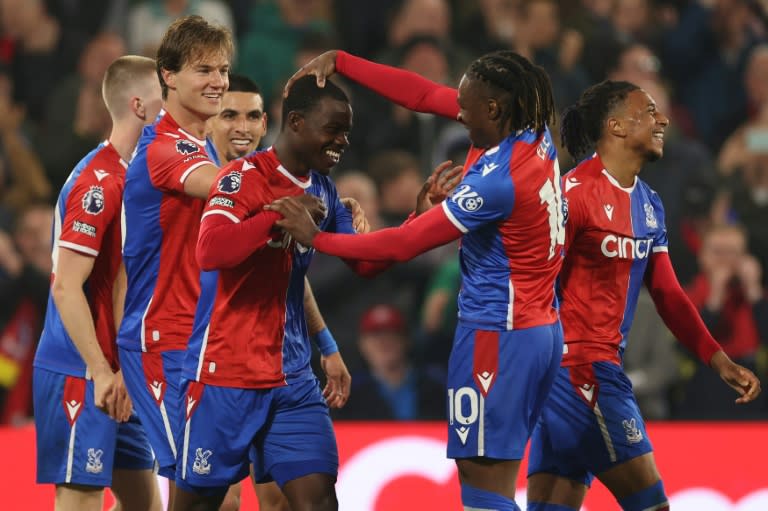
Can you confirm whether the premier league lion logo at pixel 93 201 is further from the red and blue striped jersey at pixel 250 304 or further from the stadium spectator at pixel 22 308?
the stadium spectator at pixel 22 308

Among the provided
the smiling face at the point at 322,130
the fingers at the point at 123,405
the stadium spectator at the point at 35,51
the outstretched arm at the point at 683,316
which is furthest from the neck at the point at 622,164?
the stadium spectator at the point at 35,51

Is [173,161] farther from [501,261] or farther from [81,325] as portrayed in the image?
[501,261]

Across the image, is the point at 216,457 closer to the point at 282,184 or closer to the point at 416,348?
the point at 282,184

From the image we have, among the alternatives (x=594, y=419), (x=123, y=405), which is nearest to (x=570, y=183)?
(x=594, y=419)

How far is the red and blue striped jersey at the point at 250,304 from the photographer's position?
4.42m

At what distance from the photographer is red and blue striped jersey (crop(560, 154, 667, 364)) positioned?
5.07m

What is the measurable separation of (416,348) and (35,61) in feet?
13.3

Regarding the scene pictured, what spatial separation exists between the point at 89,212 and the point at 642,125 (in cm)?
223

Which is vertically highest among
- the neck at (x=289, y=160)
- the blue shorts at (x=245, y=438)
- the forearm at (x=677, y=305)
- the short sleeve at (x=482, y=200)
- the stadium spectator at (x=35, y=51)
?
the stadium spectator at (x=35, y=51)

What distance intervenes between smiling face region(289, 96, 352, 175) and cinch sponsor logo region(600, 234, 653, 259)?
4.07ft

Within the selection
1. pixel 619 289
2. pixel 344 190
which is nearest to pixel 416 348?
pixel 344 190

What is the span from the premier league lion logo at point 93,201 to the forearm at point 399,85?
1.05m

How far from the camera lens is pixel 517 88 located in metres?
4.52

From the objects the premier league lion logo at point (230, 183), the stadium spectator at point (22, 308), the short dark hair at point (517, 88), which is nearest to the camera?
the premier league lion logo at point (230, 183)
